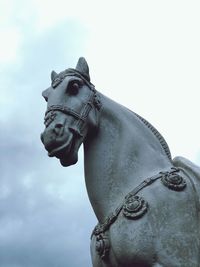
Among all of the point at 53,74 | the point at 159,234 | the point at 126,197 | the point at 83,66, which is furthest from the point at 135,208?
the point at 53,74

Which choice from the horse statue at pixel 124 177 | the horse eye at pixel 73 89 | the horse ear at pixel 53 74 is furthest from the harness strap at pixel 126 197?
the horse ear at pixel 53 74

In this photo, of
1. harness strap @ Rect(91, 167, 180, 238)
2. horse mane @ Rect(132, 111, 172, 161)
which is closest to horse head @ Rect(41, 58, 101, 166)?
horse mane @ Rect(132, 111, 172, 161)

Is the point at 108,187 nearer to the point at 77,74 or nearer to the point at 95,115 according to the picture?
the point at 95,115

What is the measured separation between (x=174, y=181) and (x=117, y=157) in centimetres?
62

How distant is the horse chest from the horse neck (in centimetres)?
26

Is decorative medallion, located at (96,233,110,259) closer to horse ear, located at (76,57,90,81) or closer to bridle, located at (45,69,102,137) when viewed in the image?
bridle, located at (45,69,102,137)

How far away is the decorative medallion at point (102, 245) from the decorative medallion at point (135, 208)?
11.4 inches

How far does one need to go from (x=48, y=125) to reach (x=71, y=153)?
1.13 ft

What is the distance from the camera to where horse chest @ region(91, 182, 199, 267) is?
→ 4.30 meters

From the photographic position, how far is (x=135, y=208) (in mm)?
4488

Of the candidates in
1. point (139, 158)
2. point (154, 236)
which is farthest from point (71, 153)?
point (154, 236)

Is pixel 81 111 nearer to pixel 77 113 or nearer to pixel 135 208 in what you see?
pixel 77 113

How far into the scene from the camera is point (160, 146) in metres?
5.14

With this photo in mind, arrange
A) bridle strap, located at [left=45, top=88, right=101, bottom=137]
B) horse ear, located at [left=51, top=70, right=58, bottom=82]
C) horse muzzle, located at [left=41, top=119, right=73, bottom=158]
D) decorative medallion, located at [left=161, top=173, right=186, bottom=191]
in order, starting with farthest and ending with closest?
horse ear, located at [left=51, top=70, right=58, bottom=82], bridle strap, located at [left=45, top=88, right=101, bottom=137], horse muzzle, located at [left=41, top=119, right=73, bottom=158], decorative medallion, located at [left=161, top=173, right=186, bottom=191]
